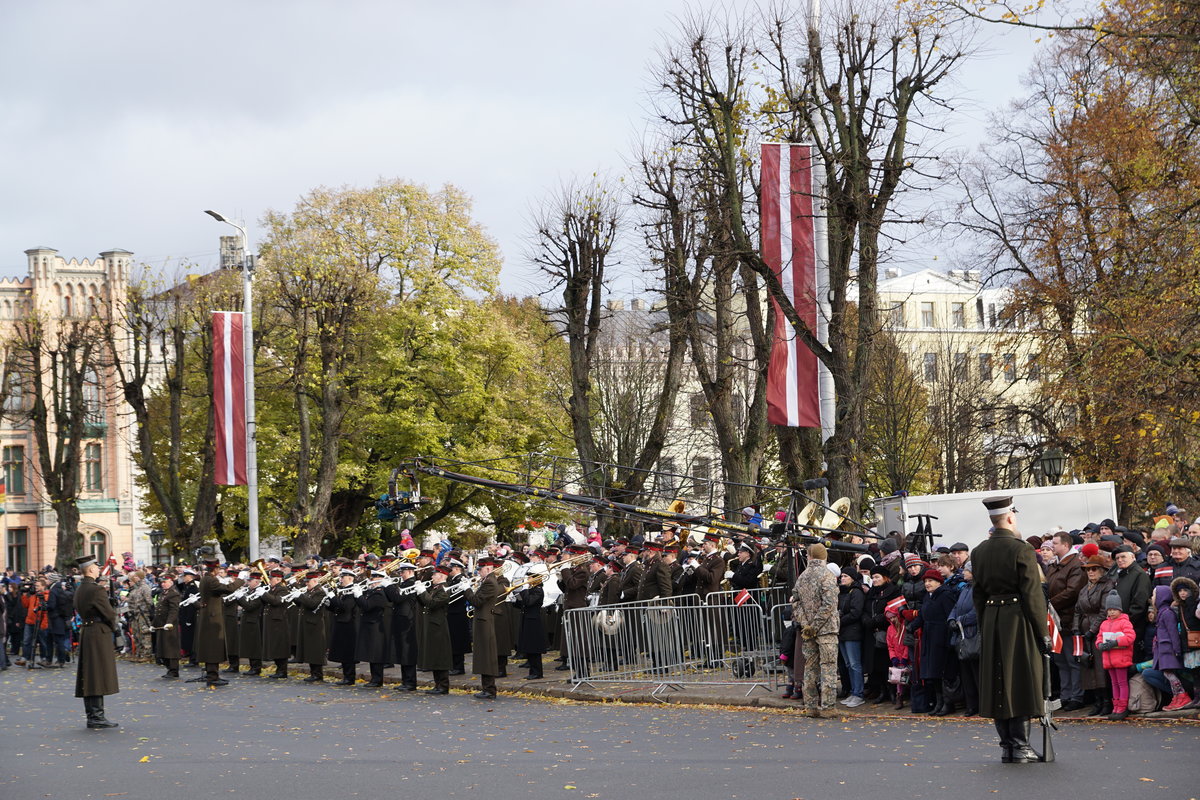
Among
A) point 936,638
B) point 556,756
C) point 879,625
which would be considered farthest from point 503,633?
point 556,756

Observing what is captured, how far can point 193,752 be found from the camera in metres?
14.2

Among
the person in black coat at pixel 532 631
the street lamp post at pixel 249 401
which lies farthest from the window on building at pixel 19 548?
the person in black coat at pixel 532 631

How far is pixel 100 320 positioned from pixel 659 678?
29.0 meters

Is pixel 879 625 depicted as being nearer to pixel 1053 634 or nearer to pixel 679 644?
pixel 679 644

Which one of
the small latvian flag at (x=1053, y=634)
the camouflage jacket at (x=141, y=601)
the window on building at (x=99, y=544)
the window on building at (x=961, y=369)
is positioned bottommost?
the camouflage jacket at (x=141, y=601)

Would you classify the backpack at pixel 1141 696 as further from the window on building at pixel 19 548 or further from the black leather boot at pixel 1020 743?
A: the window on building at pixel 19 548

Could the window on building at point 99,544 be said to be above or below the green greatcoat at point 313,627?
above

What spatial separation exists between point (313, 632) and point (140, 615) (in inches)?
422

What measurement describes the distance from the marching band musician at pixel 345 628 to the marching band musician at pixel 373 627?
11.0 inches

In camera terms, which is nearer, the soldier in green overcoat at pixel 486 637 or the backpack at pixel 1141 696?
the backpack at pixel 1141 696

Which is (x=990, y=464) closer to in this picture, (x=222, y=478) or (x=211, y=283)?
(x=222, y=478)

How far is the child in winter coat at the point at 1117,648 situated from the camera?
1366 centimetres

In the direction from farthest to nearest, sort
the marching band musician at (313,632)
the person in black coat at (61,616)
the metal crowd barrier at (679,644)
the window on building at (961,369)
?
the window on building at (961,369) < the person in black coat at (61,616) < the marching band musician at (313,632) < the metal crowd barrier at (679,644)

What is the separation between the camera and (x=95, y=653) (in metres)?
16.8
